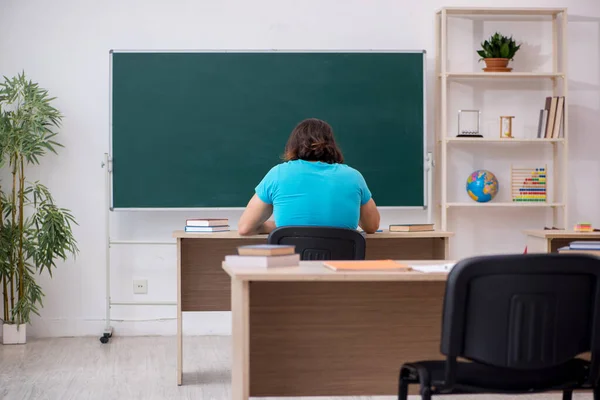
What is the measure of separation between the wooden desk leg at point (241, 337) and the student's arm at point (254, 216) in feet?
3.90

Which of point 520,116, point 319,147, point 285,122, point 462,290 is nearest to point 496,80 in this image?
point 520,116

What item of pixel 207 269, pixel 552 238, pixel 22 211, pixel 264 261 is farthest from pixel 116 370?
pixel 552 238

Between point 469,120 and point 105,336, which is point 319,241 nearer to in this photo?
point 105,336

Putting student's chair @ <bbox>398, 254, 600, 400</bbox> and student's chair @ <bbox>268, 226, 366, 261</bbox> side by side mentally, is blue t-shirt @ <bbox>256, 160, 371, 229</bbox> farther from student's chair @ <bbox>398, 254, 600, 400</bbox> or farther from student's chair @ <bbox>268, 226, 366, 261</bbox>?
student's chair @ <bbox>398, 254, 600, 400</bbox>

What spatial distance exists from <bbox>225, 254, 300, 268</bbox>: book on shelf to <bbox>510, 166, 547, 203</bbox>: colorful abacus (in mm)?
3590

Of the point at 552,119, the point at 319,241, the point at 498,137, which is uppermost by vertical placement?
the point at 552,119

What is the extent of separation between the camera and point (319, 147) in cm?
364

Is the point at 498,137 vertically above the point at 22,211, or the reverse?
the point at 498,137

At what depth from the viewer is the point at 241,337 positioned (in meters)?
2.45

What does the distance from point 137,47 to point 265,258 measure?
3.62 m

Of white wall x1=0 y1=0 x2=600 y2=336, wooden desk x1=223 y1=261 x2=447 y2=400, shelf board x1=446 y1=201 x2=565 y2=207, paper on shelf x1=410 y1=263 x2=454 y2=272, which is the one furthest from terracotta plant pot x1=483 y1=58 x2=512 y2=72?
paper on shelf x1=410 y1=263 x2=454 y2=272

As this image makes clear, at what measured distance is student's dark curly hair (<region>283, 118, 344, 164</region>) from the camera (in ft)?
12.0

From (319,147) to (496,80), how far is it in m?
2.67

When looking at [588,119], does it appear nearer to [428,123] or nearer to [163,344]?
[428,123]
